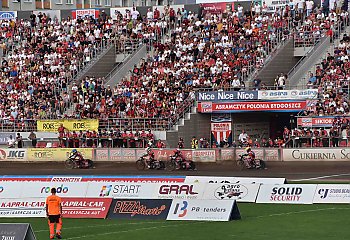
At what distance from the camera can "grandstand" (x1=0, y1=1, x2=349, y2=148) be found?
173 feet

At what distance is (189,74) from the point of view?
5597 centimetres

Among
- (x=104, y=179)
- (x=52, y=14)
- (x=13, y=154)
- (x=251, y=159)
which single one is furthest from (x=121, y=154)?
(x=52, y=14)

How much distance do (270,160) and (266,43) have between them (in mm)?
11764

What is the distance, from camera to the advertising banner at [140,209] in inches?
1062

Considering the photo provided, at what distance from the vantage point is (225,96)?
5334 cm

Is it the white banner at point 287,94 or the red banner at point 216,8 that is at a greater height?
the red banner at point 216,8

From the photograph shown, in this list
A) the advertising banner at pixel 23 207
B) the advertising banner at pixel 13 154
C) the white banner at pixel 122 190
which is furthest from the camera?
the advertising banner at pixel 13 154

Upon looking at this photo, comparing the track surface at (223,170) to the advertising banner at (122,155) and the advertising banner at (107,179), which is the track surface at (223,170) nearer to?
the advertising banner at (122,155)

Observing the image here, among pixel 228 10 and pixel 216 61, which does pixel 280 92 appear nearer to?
pixel 216 61

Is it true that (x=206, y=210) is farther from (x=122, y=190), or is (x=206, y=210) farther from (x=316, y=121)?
(x=316, y=121)

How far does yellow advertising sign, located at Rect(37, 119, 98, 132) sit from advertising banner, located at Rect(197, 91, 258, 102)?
23.9 feet

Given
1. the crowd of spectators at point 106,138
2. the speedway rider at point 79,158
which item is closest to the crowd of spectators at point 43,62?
the crowd of spectators at point 106,138

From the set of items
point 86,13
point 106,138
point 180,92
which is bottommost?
point 106,138

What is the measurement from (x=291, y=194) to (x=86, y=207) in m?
7.27
